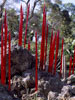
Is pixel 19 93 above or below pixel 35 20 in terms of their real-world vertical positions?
below

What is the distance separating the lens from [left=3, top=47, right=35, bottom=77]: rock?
415 cm

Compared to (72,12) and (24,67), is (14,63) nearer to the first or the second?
(24,67)

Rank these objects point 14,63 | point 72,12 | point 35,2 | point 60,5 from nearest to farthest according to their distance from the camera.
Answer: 1. point 14,63
2. point 35,2
3. point 60,5
4. point 72,12

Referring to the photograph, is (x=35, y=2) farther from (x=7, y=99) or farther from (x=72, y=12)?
(x=7, y=99)

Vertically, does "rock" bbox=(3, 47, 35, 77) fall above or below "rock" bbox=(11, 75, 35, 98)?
above

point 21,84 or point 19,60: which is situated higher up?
point 19,60

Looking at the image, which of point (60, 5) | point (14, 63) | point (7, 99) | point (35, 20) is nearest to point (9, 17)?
point (35, 20)

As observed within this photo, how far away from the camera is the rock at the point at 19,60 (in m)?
4.15

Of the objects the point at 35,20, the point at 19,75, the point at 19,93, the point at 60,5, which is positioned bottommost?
the point at 19,93

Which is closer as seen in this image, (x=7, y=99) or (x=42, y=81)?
(x=7, y=99)

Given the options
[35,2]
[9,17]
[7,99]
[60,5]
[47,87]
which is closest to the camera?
[7,99]

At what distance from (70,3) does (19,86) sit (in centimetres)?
1252

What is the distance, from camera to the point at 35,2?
1354 cm

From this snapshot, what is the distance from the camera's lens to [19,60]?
166 inches
